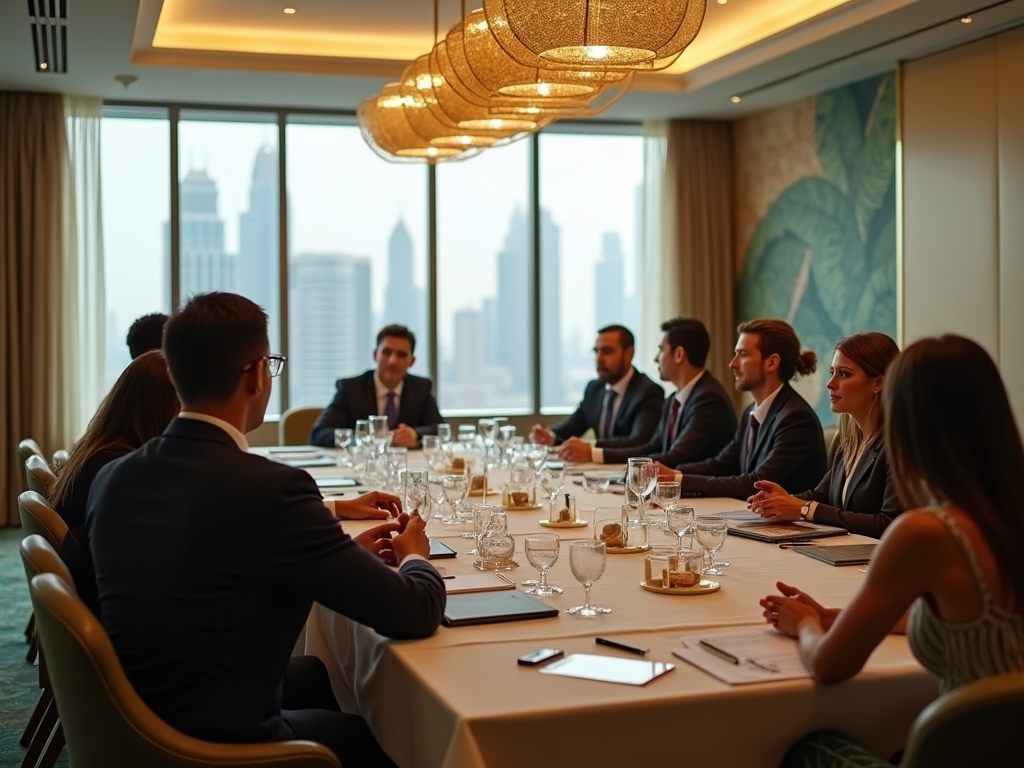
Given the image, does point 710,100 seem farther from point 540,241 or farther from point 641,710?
point 641,710

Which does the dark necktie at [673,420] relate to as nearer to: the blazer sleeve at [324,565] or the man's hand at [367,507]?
the man's hand at [367,507]

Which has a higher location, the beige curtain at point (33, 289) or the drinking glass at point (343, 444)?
the beige curtain at point (33, 289)

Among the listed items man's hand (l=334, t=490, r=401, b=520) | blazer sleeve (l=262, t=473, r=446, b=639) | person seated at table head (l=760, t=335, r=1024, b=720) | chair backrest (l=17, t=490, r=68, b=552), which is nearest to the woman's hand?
man's hand (l=334, t=490, r=401, b=520)

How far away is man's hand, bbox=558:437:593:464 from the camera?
18.4 feet

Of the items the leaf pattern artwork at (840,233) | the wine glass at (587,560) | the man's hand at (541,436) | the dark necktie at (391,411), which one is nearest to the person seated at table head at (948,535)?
the wine glass at (587,560)

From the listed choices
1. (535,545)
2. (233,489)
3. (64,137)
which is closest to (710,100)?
(64,137)

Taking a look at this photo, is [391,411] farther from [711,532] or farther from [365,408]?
[711,532]

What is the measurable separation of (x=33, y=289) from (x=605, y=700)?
7.58 metres

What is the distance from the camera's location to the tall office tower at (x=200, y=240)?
899 centimetres

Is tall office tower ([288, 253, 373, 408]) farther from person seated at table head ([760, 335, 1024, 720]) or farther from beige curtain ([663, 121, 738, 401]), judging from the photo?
person seated at table head ([760, 335, 1024, 720])

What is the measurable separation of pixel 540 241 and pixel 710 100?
6.15ft

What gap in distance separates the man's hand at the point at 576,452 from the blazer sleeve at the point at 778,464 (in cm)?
115

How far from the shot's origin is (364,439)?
5.23m

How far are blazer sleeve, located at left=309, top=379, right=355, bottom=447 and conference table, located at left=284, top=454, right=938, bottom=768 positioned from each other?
13.1ft
